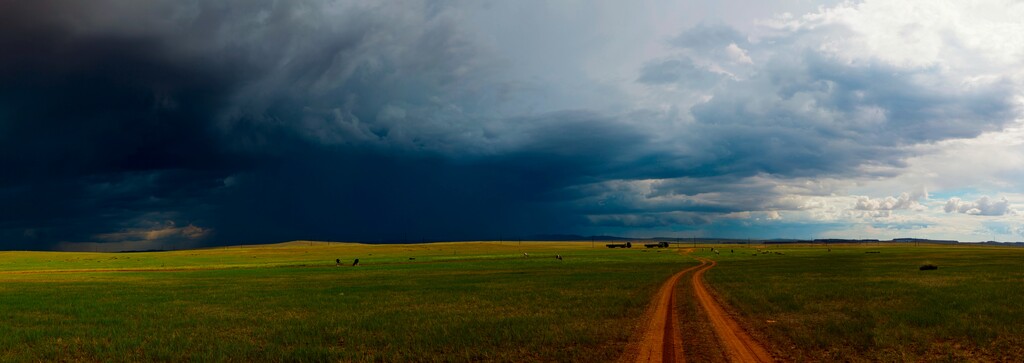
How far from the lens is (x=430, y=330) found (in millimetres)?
22172

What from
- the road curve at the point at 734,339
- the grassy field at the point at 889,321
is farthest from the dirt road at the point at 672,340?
the grassy field at the point at 889,321

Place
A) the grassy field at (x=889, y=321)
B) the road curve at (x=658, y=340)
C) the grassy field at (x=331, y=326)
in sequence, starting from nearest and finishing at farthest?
the road curve at (x=658, y=340) → the grassy field at (x=889, y=321) → the grassy field at (x=331, y=326)

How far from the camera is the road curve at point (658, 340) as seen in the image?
16.5 metres

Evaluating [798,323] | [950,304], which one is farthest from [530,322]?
[950,304]

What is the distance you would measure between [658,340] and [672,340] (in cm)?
46

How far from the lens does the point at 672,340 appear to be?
19.2 meters

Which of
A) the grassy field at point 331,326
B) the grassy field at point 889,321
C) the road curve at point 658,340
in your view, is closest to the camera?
the road curve at point 658,340

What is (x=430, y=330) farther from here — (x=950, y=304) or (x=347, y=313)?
(x=950, y=304)

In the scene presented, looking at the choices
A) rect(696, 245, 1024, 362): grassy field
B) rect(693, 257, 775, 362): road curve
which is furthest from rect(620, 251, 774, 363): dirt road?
rect(696, 245, 1024, 362): grassy field

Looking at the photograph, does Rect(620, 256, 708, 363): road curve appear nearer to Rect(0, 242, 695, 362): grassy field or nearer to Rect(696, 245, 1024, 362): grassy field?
Rect(0, 242, 695, 362): grassy field

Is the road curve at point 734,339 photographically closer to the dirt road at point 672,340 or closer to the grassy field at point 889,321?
the dirt road at point 672,340

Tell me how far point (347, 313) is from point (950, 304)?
97.3 ft

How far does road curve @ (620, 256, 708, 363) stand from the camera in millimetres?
16484

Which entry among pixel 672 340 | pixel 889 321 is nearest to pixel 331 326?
pixel 672 340
